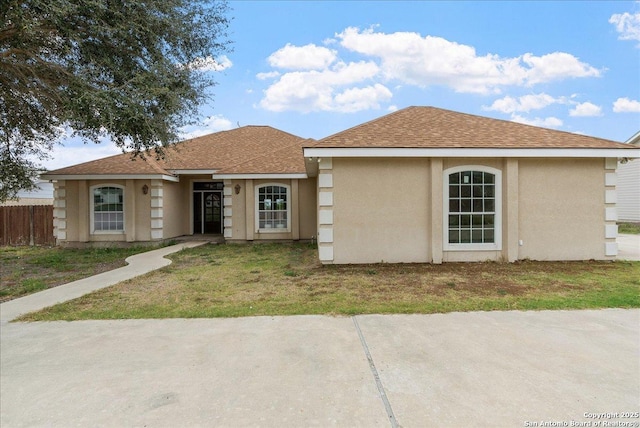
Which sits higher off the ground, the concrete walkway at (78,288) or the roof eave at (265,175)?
the roof eave at (265,175)

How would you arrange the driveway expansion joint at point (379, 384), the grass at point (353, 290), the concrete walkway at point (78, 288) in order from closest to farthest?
the driveway expansion joint at point (379, 384) < the grass at point (353, 290) < the concrete walkway at point (78, 288)

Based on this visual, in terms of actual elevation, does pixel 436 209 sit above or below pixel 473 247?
above

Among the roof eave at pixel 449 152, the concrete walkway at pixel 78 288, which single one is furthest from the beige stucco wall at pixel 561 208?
the concrete walkway at pixel 78 288

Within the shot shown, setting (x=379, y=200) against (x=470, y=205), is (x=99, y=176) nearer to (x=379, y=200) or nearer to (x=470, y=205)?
(x=379, y=200)

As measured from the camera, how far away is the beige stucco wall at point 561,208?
9.45 meters

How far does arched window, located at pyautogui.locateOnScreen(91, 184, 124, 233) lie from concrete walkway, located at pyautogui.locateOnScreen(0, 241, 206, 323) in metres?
3.72

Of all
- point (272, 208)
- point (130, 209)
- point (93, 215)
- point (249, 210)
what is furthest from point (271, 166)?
point (93, 215)

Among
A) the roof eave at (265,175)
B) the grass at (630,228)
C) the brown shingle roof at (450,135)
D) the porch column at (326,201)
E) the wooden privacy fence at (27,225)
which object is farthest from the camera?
the grass at (630,228)

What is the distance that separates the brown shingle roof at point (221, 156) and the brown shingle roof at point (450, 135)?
16.3 ft

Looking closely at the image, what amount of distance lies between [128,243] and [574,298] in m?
14.6

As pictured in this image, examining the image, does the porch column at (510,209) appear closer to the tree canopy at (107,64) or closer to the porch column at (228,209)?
the tree canopy at (107,64)

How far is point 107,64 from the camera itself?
25.9ft

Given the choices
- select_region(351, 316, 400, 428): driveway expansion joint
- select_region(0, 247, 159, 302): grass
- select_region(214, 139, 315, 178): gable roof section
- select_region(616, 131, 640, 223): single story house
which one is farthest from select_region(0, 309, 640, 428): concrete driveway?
select_region(616, 131, 640, 223): single story house

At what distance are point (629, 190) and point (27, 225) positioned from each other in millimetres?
33189
